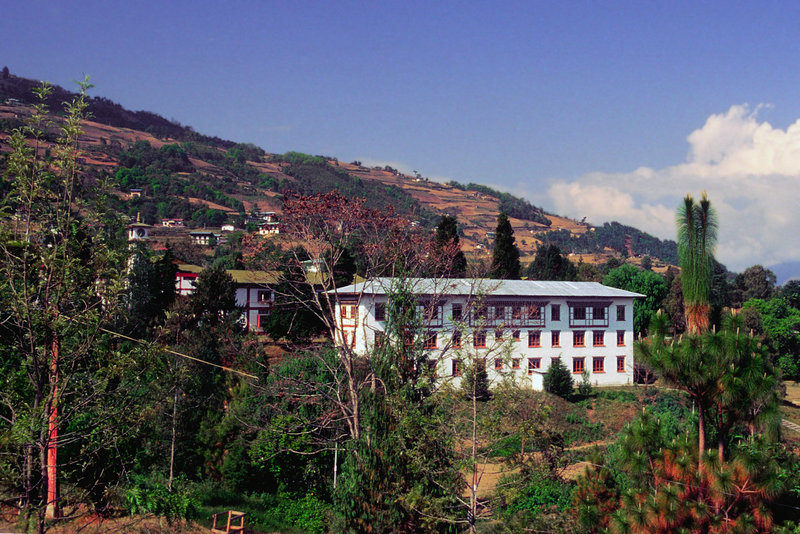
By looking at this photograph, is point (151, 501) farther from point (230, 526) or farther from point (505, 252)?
point (505, 252)

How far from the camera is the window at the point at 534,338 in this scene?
36438mm

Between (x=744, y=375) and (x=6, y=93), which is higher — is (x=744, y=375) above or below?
below

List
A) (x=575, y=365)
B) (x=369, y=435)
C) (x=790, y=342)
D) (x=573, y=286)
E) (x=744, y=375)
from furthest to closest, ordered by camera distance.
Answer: (x=790, y=342), (x=573, y=286), (x=575, y=365), (x=369, y=435), (x=744, y=375)

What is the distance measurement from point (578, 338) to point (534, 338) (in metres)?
3.00

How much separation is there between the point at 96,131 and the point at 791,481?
615 feet

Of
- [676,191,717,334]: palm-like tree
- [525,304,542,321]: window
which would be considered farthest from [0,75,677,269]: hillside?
[676,191,717,334]: palm-like tree

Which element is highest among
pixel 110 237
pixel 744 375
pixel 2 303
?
pixel 110 237

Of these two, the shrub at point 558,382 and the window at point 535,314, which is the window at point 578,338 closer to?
the window at point 535,314

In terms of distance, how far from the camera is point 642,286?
50.8 meters

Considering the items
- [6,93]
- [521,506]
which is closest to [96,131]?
[6,93]

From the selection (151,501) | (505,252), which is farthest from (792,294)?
(151,501)

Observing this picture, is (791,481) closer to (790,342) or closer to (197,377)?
(197,377)

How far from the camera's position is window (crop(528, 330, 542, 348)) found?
36.4 meters

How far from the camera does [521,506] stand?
1861cm
